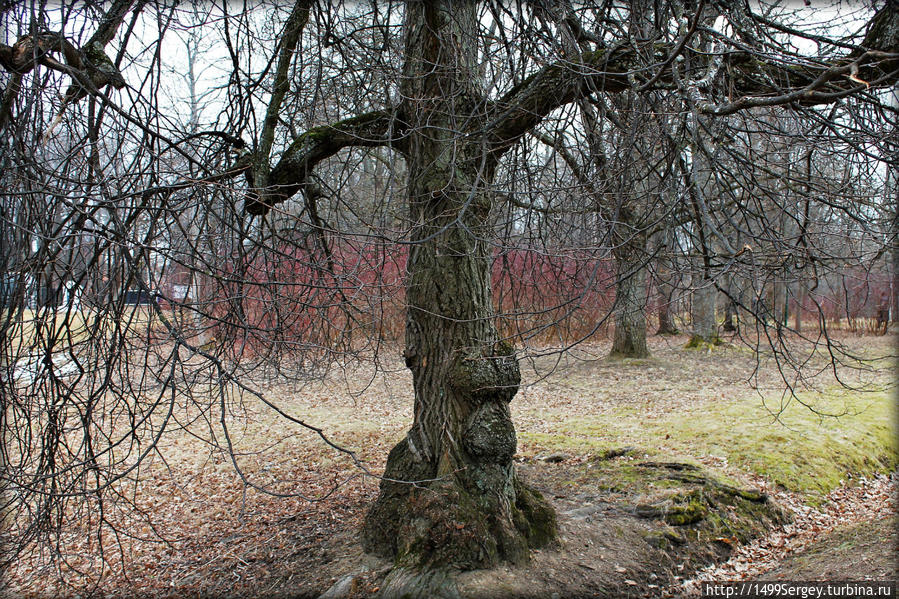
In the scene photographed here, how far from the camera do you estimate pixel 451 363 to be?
3963 mm

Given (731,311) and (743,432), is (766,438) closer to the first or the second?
(743,432)

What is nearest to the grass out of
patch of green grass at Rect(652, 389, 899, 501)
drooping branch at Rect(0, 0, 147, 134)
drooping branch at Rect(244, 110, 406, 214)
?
patch of green grass at Rect(652, 389, 899, 501)

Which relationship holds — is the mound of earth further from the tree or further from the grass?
the grass

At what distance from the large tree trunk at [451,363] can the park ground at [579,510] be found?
245 mm

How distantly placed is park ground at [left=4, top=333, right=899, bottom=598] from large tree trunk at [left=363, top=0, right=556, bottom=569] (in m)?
0.24

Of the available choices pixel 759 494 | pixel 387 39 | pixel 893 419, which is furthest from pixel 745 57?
pixel 893 419

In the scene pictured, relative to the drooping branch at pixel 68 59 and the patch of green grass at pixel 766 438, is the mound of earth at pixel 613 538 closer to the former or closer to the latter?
the patch of green grass at pixel 766 438

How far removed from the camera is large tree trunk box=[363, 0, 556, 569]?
12.3ft

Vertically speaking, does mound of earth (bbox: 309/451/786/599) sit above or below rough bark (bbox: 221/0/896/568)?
below

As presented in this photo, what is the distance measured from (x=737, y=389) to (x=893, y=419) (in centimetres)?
276

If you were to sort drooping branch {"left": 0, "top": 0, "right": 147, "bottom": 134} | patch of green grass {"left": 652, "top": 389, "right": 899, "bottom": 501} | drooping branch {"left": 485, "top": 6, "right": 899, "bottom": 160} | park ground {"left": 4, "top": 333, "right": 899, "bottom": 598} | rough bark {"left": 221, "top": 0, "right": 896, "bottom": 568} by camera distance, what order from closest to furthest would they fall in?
drooping branch {"left": 0, "top": 0, "right": 147, "bottom": 134} → drooping branch {"left": 485, "top": 6, "right": 899, "bottom": 160} → rough bark {"left": 221, "top": 0, "right": 896, "bottom": 568} → park ground {"left": 4, "top": 333, "right": 899, "bottom": 598} → patch of green grass {"left": 652, "top": 389, "right": 899, "bottom": 501}

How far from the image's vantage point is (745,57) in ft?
11.3

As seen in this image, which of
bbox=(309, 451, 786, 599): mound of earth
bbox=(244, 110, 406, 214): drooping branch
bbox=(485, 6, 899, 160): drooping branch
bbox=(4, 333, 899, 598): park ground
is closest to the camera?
bbox=(485, 6, 899, 160): drooping branch

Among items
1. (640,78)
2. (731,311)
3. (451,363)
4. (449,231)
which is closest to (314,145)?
(449,231)
